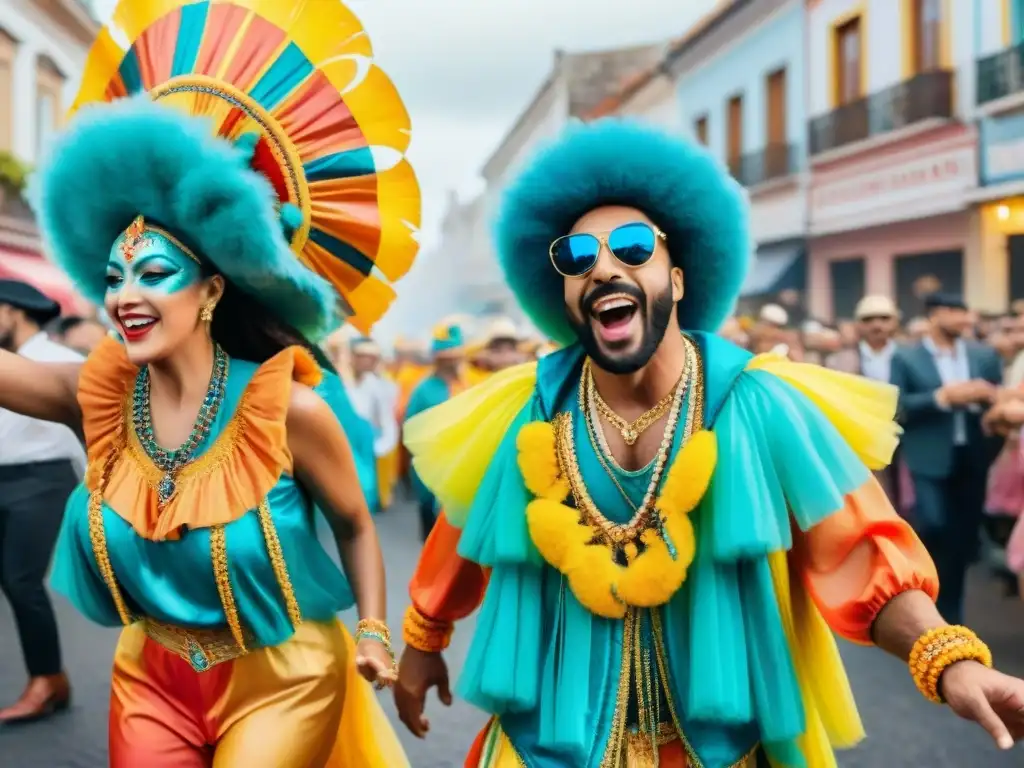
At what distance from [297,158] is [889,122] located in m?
A: 16.3

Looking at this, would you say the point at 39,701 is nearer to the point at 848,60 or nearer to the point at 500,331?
the point at 500,331

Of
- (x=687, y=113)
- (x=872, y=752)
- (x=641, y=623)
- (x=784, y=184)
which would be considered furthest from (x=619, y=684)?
(x=687, y=113)

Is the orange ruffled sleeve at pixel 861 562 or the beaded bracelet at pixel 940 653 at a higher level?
the orange ruffled sleeve at pixel 861 562

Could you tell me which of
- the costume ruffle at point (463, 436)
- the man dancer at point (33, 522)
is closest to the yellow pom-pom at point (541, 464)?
the costume ruffle at point (463, 436)

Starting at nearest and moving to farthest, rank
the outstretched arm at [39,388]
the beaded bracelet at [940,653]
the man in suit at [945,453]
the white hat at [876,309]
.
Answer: the beaded bracelet at [940,653] → the outstretched arm at [39,388] → the man in suit at [945,453] → the white hat at [876,309]

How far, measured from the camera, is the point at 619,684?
2.49m

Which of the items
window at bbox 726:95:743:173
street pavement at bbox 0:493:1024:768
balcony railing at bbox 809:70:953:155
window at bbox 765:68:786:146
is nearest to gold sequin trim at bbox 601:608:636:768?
street pavement at bbox 0:493:1024:768

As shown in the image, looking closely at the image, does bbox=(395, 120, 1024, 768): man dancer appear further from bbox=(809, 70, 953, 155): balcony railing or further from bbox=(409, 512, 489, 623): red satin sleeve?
bbox=(809, 70, 953, 155): balcony railing

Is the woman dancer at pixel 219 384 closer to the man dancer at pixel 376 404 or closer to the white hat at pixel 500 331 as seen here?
the white hat at pixel 500 331

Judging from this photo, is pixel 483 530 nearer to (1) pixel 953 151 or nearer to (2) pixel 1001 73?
(2) pixel 1001 73

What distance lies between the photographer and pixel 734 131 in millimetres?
A: 24828

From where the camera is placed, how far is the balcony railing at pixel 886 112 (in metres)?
16.0

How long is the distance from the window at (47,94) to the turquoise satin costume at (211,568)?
19779 mm

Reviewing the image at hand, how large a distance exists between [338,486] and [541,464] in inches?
24.5
